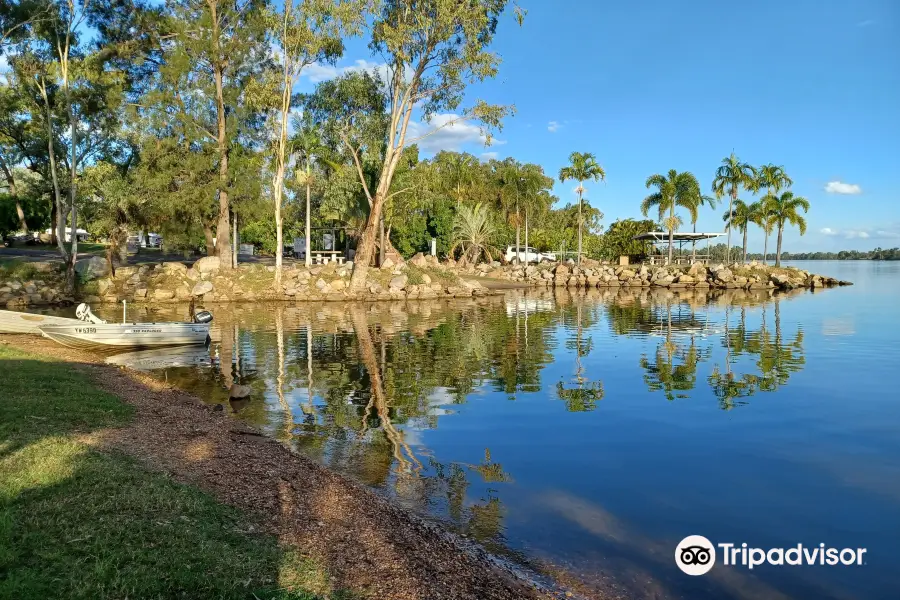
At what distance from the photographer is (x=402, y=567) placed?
20.0ft

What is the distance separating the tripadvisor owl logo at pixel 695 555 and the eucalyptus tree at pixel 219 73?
39474 millimetres

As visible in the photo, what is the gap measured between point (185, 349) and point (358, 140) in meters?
29.1

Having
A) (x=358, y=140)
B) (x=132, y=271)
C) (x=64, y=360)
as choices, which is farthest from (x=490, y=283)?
(x=64, y=360)

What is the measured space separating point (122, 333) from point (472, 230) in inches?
1979

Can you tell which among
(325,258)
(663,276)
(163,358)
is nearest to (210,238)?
(325,258)

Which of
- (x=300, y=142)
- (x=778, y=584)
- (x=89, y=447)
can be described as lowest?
(x=778, y=584)

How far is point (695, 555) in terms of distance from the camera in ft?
23.8

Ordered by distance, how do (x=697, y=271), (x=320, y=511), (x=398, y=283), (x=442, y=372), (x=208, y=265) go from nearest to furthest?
(x=320, y=511)
(x=442, y=372)
(x=208, y=265)
(x=398, y=283)
(x=697, y=271)

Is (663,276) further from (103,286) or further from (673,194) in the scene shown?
(103,286)

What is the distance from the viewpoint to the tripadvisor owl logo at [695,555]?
7.01m

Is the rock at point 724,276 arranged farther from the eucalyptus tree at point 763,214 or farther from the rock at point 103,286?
the rock at point 103,286

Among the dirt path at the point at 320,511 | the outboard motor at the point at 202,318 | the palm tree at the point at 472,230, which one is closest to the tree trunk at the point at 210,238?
the outboard motor at the point at 202,318

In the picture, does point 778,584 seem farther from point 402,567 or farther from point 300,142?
point 300,142

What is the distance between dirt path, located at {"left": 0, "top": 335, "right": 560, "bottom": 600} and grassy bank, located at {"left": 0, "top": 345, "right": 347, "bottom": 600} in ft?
1.36
